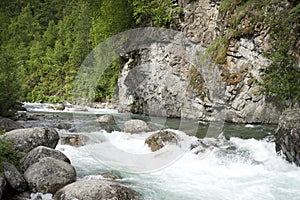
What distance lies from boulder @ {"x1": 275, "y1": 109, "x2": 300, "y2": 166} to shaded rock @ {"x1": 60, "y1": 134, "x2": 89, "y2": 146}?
283 inches

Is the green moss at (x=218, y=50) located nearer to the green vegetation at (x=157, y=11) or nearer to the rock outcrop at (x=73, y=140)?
the green vegetation at (x=157, y=11)

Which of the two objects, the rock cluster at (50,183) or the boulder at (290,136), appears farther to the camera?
the boulder at (290,136)

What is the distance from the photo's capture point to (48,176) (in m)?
6.33

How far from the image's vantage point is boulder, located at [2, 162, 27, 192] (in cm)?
611

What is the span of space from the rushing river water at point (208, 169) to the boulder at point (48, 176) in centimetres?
86

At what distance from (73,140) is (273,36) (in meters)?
10.7

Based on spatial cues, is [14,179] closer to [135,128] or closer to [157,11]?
[135,128]

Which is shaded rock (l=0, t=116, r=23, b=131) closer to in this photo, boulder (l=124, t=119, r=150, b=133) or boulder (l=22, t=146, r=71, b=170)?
boulder (l=22, t=146, r=71, b=170)

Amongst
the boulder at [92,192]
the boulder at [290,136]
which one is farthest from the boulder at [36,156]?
the boulder at [290,136]

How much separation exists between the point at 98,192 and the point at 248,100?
36.7 ft

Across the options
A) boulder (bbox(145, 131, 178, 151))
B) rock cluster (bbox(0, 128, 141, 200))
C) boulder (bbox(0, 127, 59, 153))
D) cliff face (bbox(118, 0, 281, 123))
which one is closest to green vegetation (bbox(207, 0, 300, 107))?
cliff face (bbox(118, 0, 281, 123))

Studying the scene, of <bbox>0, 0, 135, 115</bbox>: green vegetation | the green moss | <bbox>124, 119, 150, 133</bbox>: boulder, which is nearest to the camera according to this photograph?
<bbox>124, 119, 150, 133</bbox>: boulder

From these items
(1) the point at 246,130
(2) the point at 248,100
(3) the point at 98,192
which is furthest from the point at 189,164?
(2) the point at 248,100

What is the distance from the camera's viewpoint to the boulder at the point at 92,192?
5.49 meters
